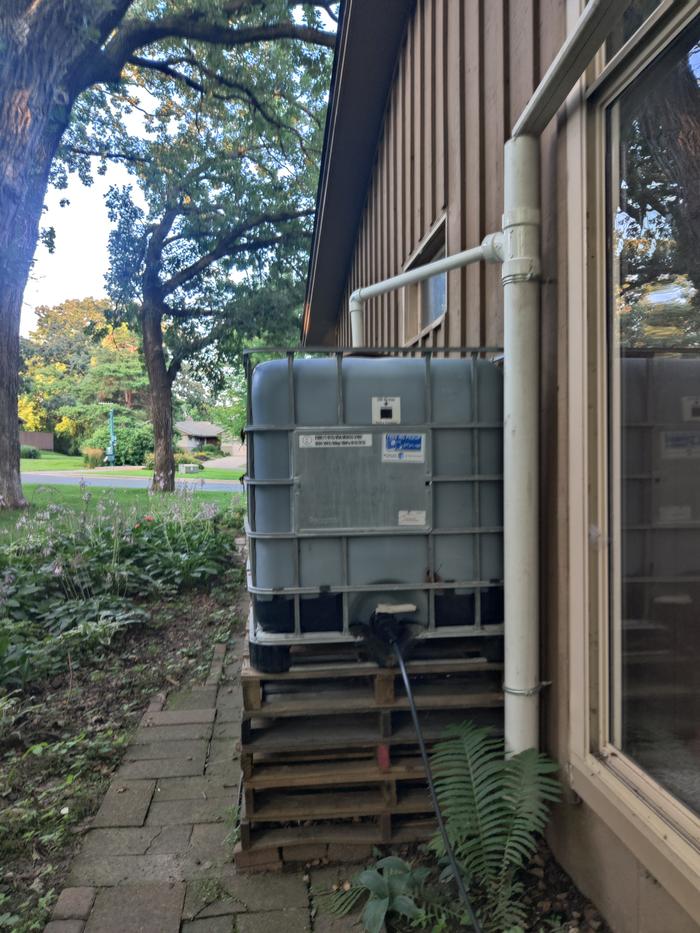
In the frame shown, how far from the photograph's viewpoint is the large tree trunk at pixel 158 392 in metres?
18.4

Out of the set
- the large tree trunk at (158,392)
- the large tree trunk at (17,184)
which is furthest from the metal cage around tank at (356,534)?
the large tree trunk at (158,392)

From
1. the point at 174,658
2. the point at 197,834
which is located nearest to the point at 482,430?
the point at 197,834

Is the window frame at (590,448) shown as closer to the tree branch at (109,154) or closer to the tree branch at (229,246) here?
the tree branch at (229,246)

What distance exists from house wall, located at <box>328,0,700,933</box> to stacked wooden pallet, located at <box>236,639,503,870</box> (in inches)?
15.4

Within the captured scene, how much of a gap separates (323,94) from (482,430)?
1682cm

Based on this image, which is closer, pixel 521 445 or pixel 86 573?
pixel 521 445

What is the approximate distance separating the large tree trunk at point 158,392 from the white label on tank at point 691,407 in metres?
17.8

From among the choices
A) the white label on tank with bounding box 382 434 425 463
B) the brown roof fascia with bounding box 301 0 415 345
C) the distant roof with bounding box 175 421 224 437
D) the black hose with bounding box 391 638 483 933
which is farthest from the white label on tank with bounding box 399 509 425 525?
the distant roof with bounding box 175 421 224 437

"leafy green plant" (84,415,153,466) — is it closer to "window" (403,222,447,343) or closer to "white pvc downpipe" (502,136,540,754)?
"window" (403,222,447,343)

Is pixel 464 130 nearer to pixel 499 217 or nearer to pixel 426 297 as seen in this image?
pixel 499 217

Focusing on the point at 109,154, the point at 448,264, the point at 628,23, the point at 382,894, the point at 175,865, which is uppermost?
the point at 109,154

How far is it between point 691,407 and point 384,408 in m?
0.90

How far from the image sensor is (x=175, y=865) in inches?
83.0

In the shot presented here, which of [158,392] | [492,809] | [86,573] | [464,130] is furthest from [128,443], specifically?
[492,809]
